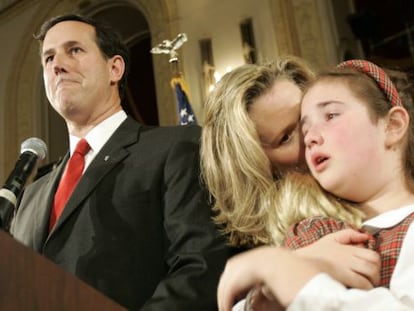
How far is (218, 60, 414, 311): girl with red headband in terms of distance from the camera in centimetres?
85

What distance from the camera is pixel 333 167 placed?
1227 millimetres

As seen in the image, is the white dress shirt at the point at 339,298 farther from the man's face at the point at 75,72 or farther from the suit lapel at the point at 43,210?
the man's face at the point at 75,72

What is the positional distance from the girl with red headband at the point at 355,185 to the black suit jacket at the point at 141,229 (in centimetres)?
43

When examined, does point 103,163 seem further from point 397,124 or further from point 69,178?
point 397,124

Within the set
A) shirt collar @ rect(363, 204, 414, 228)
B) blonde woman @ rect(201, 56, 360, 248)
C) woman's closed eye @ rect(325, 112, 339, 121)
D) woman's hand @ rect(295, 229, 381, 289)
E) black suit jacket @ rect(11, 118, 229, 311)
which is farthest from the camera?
black suit jacket @ rect(11, 118, 229, 311)

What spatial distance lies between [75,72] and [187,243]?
80 cm

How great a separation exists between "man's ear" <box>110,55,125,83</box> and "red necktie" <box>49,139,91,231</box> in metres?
0.36

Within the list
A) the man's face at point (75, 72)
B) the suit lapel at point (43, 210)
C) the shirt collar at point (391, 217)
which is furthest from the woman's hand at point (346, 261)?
the man's face at point (75, 72)

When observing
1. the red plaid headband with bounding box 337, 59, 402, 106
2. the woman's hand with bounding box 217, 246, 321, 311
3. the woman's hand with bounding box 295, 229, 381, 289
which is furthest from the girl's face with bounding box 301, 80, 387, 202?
the woman's hand with bounding box 217, 246, 321, 311

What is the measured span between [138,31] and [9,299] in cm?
802

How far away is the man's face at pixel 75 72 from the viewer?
1.97 meters

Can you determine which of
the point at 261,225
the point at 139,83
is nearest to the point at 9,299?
the point at 261,225

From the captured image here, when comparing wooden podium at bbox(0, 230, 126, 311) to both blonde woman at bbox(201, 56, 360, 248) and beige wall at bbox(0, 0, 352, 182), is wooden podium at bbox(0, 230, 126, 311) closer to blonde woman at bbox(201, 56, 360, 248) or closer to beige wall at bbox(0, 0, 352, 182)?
blonde woman at bbox(201, 56, 360, 248)

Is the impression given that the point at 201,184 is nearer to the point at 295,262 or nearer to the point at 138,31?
the point at 295,262
